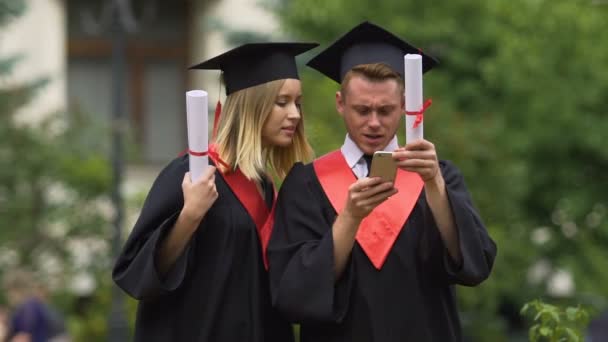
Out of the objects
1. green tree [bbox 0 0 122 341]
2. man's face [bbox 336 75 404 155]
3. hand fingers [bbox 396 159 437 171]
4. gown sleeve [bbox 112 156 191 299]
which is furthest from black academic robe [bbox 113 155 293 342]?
green tree [bbox 0 0 122 341]

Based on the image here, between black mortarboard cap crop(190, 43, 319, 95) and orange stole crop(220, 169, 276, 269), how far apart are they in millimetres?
382

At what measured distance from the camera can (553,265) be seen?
77.1 feet

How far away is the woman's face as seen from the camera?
724 cm

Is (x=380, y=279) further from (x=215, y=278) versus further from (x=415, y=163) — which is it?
(x=215, y=278)

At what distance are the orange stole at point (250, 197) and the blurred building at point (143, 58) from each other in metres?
23.7

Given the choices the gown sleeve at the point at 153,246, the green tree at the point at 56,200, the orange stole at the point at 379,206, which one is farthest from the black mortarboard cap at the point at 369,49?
the green tree at the point at 56,200

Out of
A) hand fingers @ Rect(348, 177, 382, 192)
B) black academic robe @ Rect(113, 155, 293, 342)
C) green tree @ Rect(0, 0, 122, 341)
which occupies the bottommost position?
green tree @ Rect(0, 0, 122, 341)

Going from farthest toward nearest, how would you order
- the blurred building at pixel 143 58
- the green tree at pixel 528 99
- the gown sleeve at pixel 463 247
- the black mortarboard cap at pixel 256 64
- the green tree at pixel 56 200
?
the blurred building at pixel 143 58, the green tree at pixel 56 200, the green tree at pixel 528 99, the black mortarboard cap at pixel 256 64, the gown sleeve at pixel 463 247

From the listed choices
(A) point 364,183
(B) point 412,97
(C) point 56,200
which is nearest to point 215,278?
(A) point 364,183

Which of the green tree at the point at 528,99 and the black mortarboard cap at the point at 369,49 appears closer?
the black mortarboard cap at the point at 369,49

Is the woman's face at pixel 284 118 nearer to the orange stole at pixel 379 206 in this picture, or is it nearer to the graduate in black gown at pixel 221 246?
the graduate in black gown at pixel 221 246

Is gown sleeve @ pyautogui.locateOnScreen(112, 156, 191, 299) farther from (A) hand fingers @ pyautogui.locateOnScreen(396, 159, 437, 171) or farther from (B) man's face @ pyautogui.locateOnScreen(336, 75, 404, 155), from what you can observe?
(A) hand fingers @ pyautogui.locateOnScreen(396, 159, 437, 171)

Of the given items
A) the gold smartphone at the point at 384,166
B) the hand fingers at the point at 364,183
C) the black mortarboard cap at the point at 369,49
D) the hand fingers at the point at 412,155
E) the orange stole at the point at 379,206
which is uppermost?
the black mortarboard cap at the point at 369,49

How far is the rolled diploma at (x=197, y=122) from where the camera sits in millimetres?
6828
